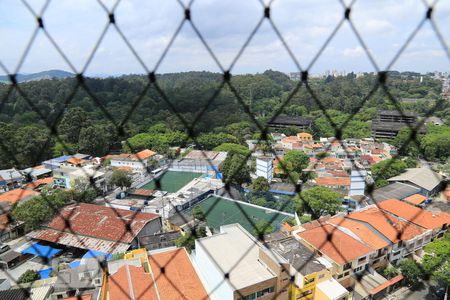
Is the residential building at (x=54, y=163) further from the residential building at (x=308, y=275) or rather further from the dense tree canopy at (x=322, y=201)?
the residential building at (x=308, y=275)

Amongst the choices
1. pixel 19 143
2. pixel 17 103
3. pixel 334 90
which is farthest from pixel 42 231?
pixel 334 90

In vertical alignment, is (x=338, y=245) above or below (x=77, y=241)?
above

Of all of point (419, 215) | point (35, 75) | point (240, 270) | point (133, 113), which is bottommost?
point (419, 215)

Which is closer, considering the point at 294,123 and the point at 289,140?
the point at 289,140

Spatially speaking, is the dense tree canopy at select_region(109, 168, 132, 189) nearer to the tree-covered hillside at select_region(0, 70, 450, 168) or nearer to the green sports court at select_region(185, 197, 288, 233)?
the tree-covered hillside at select_region(0, 70, 450, 168)

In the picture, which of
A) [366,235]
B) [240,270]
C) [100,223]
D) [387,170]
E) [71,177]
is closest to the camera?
[240,270]

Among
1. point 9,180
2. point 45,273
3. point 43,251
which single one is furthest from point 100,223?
point 9,180

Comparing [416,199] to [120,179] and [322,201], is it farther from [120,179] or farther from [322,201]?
[120,179]

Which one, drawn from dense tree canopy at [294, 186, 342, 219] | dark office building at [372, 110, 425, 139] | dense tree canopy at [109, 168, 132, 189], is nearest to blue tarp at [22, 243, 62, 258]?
dense tree canopy at [109, 168, 132, 189]
